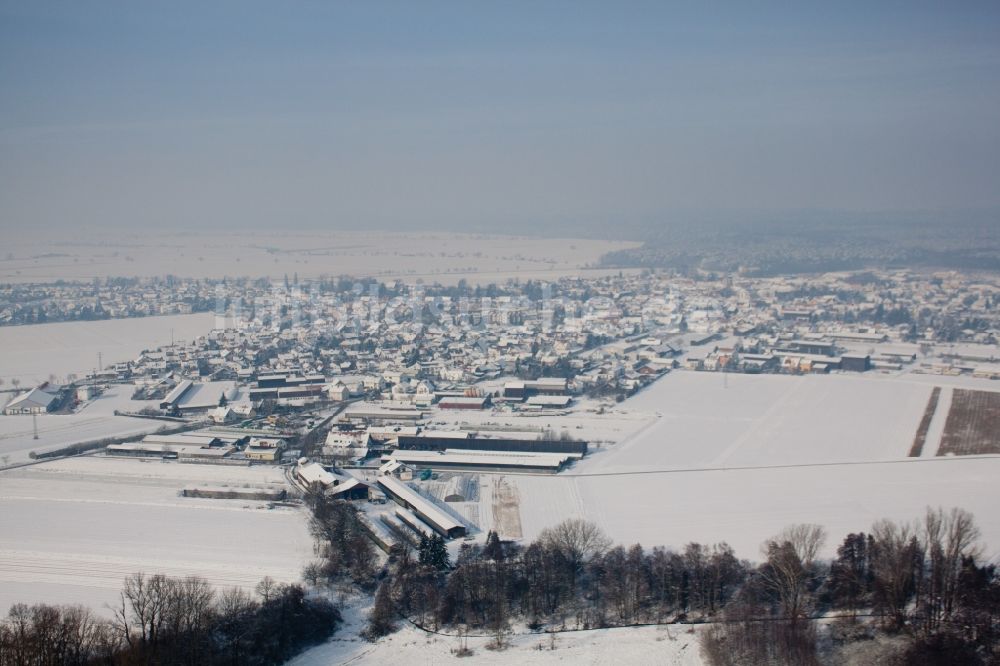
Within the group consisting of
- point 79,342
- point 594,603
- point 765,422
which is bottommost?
point 594,603

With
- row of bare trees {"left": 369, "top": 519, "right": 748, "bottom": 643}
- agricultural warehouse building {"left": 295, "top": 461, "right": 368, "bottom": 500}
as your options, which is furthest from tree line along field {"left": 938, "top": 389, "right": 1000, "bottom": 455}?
agricultural warehouse building {"left": 295, "top": 461, "right": 368, "bottom": 500}

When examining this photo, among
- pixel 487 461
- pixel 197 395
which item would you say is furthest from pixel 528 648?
pixel 197 395

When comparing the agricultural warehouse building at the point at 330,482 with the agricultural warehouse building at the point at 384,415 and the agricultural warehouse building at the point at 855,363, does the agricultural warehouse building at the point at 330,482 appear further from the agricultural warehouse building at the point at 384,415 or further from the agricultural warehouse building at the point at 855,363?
the agricultural warehouse building at the point at 855,363

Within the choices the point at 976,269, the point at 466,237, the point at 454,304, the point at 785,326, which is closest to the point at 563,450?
the point at 785,326

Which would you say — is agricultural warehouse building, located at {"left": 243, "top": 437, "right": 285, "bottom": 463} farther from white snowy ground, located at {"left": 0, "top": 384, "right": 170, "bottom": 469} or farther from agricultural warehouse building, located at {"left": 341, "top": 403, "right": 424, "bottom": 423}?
white snowy ground, located at {"left": 0, "top": 384, "right": 170, "bottom": 469}

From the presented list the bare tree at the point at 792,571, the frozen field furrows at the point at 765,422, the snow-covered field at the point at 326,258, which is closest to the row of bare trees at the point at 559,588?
the bare tree at the point at 792,571

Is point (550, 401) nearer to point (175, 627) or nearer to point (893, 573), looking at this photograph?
point (893, 573)

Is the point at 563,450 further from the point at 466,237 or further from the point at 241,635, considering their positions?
the point at 466,237
